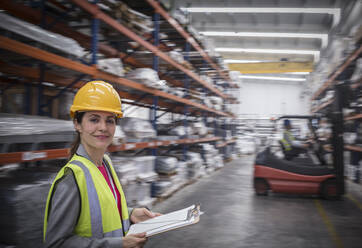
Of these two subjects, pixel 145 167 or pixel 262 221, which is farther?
pixel 145 167

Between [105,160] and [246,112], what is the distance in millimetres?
21297

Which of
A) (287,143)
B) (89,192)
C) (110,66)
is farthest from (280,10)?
(89,192)

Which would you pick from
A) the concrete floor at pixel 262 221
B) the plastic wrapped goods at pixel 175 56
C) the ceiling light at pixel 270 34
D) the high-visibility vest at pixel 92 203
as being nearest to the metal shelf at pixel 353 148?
the concrete floor at pixel 262 221

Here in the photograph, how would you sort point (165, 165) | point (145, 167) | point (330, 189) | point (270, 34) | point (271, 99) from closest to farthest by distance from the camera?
1. point (145, 167)
2. point (165, 165)
3. point (330, 189)
4. point (270, 34)
5. point (271, 99)

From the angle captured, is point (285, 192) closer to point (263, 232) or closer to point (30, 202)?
point (263, 232)

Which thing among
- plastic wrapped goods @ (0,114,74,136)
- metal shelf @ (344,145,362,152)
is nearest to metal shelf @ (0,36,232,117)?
plastic wrapped goods @ (0,114,74,136)

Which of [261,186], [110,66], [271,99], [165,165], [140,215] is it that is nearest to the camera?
[140,215]

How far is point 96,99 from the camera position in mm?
1318

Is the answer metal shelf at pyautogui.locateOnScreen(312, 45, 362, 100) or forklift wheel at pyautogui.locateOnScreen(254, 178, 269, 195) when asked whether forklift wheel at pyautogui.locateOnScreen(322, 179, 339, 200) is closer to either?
forklift wheel at pyautogui.locateOnScreen(254, 178, 269, 195)

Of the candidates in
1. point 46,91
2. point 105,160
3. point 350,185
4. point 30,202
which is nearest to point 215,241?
point 30,202

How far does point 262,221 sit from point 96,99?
408 centimetres

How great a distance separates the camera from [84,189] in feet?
3.82

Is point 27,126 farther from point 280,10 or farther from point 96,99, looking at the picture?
point 280,10

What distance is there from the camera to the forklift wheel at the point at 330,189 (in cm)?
590
